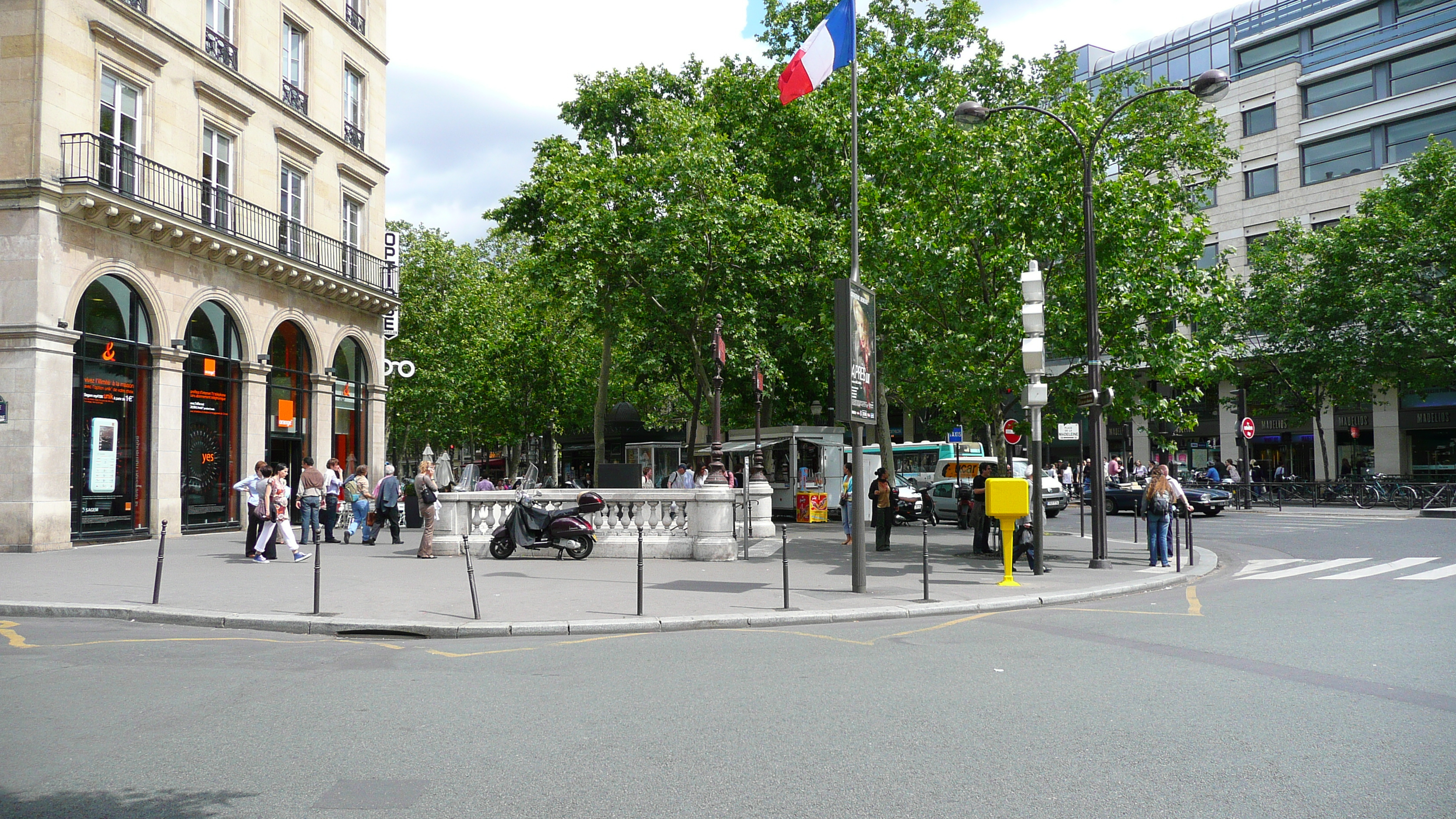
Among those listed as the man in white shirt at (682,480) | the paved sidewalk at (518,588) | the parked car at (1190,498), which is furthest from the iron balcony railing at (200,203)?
the parked car at (1190,498)

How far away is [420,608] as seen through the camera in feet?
37.2

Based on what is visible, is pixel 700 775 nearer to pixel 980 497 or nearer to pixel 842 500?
pixel 980 497

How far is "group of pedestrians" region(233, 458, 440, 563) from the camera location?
16781 millimetres

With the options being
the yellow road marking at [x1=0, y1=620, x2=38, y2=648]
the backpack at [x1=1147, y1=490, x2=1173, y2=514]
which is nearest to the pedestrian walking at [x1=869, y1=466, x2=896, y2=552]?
the backpack at [x1=1147, y1=490, x2=1173, y2=514]

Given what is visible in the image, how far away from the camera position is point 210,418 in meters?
23.1

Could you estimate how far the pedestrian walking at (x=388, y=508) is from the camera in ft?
70.8

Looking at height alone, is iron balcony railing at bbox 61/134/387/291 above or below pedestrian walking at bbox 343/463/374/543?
above

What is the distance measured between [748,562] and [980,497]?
488 cm

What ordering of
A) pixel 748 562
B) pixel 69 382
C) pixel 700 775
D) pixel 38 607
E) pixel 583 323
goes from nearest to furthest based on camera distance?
pixel 700 775 → pixel 38 607 → pixel 748 562 → pixel 69 382 → pixel 583 323

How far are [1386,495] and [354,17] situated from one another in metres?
34.7

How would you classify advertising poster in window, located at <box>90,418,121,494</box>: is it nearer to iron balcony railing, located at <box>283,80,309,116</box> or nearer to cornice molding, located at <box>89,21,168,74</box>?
cornice molding, located at <box>89,21,168,74</box>

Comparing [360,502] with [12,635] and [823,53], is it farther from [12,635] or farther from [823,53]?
[823,53]

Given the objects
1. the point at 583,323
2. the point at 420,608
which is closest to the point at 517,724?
the point at 420,608

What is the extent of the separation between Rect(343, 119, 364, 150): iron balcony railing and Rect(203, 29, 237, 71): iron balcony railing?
15.8ft
